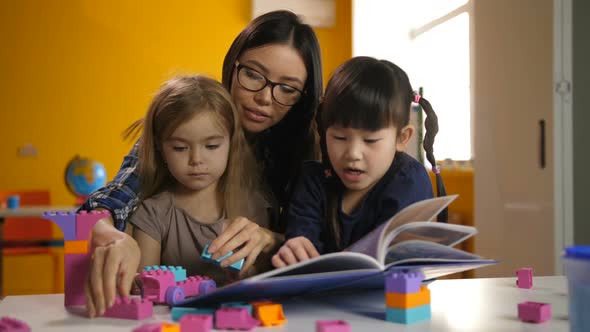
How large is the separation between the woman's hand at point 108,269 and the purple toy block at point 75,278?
0.07ft

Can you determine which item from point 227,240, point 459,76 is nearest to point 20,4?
point 459,76

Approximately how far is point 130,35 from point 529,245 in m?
3.45

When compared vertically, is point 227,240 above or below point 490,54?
below

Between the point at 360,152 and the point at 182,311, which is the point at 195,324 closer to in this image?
the point at 182,311

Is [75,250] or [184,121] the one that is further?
[184,121]

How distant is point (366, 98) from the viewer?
2.95ft

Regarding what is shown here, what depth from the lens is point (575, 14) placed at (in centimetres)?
218

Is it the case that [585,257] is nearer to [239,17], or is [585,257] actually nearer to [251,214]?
[251,214]

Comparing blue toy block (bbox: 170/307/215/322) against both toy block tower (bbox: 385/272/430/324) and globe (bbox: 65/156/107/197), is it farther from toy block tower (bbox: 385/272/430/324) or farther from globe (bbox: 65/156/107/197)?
globe (bbox: 65/156/107/197)

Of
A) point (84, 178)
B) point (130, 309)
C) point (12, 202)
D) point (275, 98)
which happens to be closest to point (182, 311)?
point (130, 309)

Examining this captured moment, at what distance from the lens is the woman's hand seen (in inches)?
24.9

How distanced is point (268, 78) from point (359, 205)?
43 cm

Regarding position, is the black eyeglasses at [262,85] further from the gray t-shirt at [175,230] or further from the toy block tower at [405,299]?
the toy block tower at [405,299]

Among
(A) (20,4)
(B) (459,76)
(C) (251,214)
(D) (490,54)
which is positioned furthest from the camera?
(A) (20,4)
